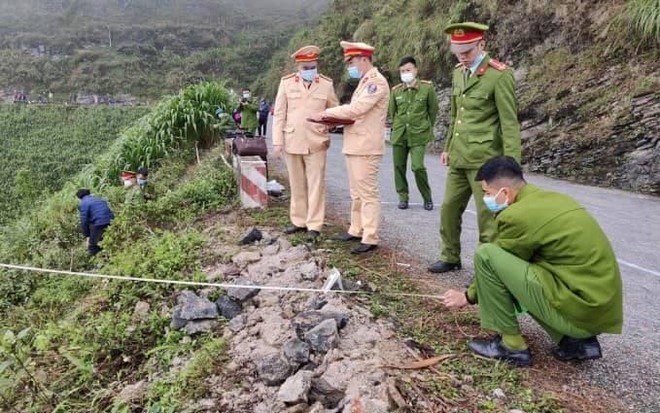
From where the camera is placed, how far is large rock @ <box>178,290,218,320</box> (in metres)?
3.33

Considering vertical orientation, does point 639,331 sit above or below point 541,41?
below

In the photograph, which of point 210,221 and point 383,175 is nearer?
point 210,221

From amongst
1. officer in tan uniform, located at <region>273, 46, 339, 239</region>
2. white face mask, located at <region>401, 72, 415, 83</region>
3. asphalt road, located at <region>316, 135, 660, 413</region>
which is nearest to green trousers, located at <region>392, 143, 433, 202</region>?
asphalt road, located at <region>316, 135, 660, 413</region>

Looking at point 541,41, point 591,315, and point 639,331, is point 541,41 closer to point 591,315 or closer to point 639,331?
point 639,331

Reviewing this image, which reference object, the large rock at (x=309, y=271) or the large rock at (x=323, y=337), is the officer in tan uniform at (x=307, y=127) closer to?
the large rock at (x=309, y=271)

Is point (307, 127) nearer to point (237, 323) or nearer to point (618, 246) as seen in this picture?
point (237, 323)

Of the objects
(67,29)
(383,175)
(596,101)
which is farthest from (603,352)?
(67,29)

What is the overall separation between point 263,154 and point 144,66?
225ft

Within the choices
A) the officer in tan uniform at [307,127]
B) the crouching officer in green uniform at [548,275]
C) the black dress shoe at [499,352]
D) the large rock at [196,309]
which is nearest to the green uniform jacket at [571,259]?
the crouching officer in green uniform at [548,275]

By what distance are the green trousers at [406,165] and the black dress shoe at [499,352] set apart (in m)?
3.34

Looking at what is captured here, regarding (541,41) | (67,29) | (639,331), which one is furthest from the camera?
(67,29)

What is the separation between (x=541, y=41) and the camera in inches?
440

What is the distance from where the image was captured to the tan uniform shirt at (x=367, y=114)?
4.13 meters

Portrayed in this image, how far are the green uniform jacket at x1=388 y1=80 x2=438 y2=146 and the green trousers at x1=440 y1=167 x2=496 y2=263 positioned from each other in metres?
2.16
